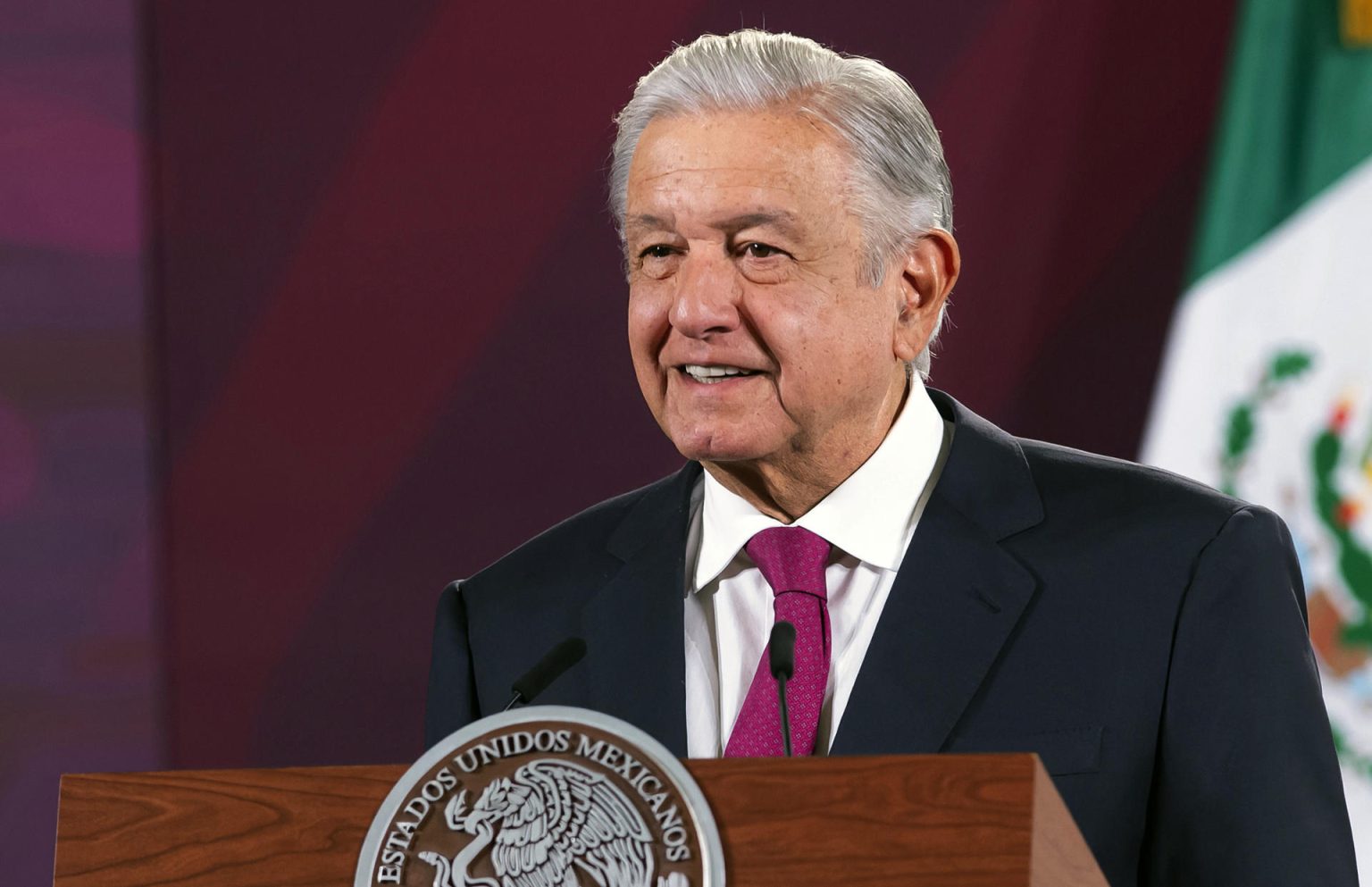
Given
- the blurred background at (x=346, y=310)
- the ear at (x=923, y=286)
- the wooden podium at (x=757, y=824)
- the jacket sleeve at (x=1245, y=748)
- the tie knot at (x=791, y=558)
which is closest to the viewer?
the wooden podium at (x=757, y=824)

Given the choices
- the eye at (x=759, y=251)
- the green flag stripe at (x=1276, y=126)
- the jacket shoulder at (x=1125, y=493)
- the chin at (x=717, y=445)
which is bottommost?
the jacket shoulder at (x=1125, y=493)

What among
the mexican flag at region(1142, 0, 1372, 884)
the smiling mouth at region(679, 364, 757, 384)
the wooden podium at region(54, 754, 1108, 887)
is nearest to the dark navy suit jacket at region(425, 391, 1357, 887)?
the smiling mouth at region(679, 364, 757, 384)

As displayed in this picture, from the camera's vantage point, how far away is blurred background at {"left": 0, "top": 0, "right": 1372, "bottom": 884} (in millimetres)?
3031

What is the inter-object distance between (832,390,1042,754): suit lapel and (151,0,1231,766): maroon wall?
116 cm

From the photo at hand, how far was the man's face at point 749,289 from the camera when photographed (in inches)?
71.8

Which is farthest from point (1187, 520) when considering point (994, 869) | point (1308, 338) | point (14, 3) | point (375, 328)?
point (14, 3)

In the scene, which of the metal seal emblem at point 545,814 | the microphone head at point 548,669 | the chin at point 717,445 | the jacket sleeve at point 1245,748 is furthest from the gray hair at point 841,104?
the metal seal emblem at point 545,814

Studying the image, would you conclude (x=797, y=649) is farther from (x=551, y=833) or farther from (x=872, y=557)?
(x=551, y=833)

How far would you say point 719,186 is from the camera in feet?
6.00

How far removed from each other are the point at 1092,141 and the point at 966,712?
5.16ft

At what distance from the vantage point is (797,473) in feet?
6.31

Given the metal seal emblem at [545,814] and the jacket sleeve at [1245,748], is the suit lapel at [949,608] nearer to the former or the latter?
the jacket sleeve at [1245,748]

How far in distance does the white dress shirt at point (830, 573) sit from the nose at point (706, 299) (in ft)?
0.75

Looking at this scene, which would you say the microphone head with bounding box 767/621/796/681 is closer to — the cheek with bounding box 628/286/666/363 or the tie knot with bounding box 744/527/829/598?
the tie knot with bounding box 744/527/829/598
